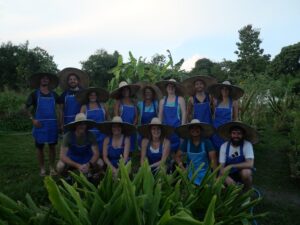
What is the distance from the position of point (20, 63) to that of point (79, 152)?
20.3 metres

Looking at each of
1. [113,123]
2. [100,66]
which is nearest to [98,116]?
[113,123]

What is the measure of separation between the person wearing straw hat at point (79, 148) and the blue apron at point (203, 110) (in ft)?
5.14

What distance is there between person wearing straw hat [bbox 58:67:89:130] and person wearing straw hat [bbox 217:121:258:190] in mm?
2427

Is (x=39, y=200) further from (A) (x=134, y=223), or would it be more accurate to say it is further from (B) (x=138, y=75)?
(B) (x=138, y=75)

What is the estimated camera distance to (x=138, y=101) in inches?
244

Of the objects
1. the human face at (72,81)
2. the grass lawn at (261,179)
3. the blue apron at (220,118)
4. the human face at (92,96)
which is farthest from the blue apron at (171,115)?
the grass lawn at (261,179)

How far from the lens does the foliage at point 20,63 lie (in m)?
23.4

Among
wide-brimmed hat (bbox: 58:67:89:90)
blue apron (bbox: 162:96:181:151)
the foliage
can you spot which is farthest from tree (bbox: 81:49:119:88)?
blue apron (bbox: 162:96:181:151)

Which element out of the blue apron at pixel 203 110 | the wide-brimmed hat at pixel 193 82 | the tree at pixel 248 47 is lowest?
the blue apron at pixel 203 110

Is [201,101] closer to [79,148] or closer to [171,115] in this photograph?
[171,115]

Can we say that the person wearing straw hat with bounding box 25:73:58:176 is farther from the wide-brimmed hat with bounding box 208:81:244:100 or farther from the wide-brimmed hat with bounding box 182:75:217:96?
the wide-brimmed hat with bounding box 208:81:244:100

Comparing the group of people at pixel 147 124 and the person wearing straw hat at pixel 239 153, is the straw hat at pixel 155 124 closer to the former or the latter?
the group of people at pixel 147 124

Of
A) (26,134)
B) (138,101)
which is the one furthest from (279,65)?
(138,101)

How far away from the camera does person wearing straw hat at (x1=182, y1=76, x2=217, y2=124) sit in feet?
18.3
